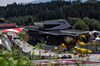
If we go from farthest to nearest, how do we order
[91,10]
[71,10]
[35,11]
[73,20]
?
[35,11] < [71,10] < [91,10] < [73,20]

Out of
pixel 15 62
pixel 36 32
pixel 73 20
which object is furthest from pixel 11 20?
pixel 15 62

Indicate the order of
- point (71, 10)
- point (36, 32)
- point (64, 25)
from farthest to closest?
point (71, 10), point (64, 25), point (36, 32)

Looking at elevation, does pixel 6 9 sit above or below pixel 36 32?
above

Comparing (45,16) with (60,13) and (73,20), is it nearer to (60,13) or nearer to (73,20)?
(60,13)

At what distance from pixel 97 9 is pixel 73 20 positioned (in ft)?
64.2

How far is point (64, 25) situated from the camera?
41844 mm

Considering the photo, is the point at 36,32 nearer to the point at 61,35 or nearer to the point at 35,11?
the point at 61,35

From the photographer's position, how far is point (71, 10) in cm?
6581

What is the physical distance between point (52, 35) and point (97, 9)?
38.0m

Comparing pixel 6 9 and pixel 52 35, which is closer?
pixel 52 35

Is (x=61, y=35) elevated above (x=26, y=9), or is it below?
below

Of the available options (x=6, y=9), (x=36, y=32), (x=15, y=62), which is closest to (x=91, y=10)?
(x=36, y=32)

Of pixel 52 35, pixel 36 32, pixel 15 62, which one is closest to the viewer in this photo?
pixel 15 62

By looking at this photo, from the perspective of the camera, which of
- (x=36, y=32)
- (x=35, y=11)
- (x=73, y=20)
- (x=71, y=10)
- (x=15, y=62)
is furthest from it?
(x=35, y=11)
